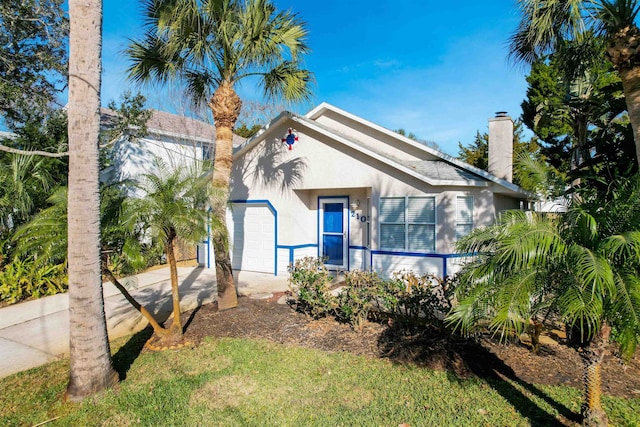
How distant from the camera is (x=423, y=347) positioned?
585cm

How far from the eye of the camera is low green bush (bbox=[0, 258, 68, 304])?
9.20 m

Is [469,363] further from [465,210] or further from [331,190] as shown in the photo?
[331,190]

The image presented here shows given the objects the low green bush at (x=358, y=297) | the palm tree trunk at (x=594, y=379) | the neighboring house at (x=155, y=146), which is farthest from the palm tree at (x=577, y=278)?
the neighboring house at (x=155, y=146)

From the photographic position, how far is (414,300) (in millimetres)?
6465

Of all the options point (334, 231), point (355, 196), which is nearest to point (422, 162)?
point (355, 196)

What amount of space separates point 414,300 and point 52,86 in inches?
566

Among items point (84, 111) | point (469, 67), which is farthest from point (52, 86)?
point (469, 67)

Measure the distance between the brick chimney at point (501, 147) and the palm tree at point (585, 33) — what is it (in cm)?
188

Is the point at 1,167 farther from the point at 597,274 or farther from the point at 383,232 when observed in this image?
the point at 597,274

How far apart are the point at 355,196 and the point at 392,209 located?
1795 mm

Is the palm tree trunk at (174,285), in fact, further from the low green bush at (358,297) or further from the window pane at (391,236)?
the window pane at (391,236)

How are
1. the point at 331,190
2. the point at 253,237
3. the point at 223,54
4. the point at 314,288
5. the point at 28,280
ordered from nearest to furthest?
1. the point at 314,288
2. the point at 223,54
3. the point at 28,280
4. the point at 331,190
5. the point at 253,237

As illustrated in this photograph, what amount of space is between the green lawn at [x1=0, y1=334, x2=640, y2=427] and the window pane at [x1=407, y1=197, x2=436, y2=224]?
5345 millimetres

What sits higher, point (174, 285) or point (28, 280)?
point (174, 285)
